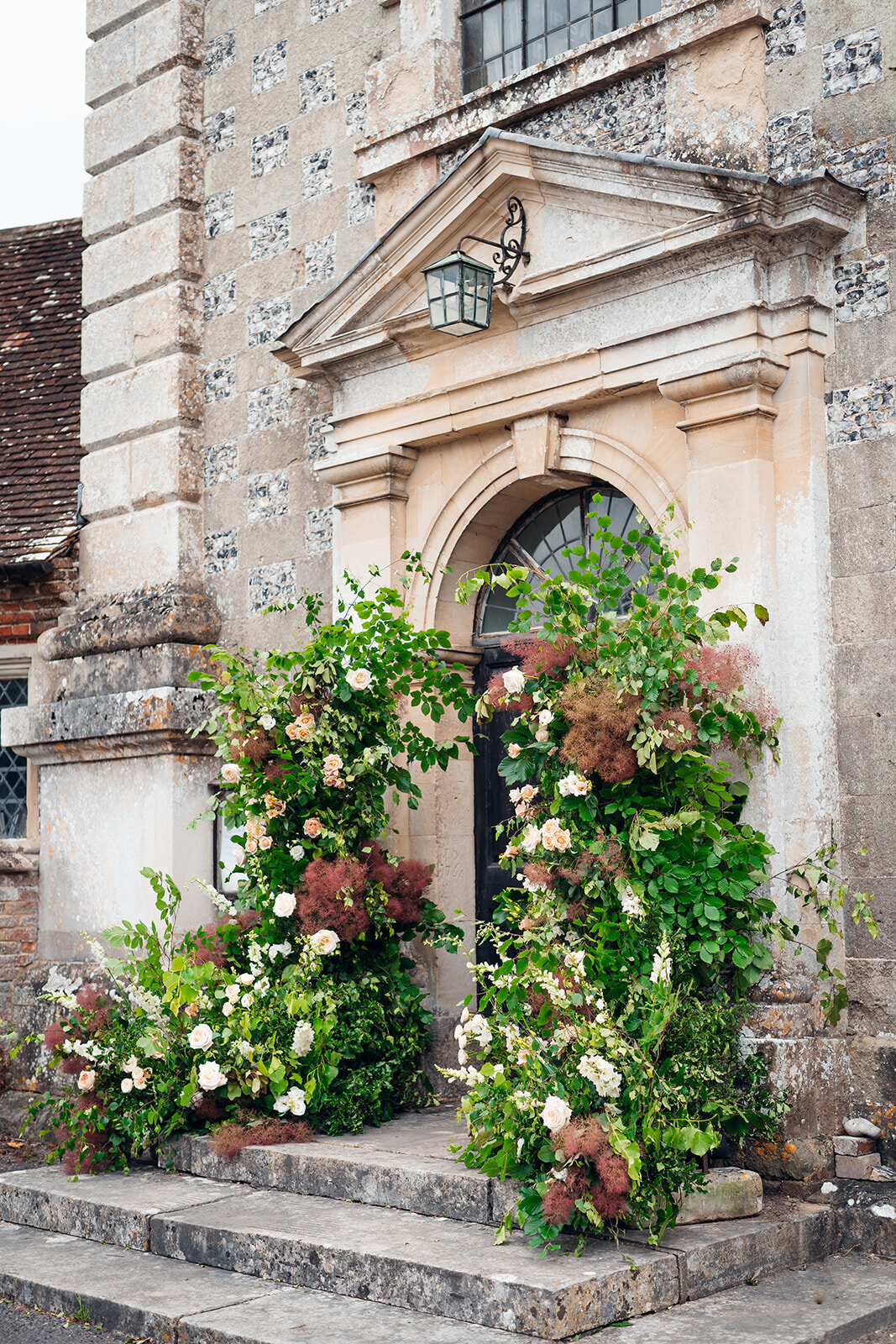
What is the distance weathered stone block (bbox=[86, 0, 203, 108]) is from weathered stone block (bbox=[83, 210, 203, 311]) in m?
0.92

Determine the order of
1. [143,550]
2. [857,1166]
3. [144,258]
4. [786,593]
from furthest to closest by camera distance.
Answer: [144,258]
[143,550]
[786,593]
[857,1166]

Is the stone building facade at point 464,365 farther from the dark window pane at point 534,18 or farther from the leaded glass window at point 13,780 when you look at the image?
the leaded glass window at point 13,780

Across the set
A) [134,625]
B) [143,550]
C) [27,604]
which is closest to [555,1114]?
[134,625]

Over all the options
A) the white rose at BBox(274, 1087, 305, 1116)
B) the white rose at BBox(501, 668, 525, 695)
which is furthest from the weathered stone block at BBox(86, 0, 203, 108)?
the white rose at BBox(274, 1087, 305, 1116)

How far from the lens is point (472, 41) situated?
281 inches

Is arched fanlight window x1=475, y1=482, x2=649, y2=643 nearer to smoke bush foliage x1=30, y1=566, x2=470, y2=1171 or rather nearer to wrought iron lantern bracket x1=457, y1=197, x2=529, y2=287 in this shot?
smoke bush foliage x1=30, y1=566, x2=470, y2=1171

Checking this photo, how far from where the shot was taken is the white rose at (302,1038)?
5773 millimetres

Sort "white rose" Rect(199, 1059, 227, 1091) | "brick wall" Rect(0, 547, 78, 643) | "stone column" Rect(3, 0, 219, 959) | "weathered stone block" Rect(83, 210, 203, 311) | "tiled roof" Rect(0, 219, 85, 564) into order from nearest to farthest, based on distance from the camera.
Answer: "white rose" Rect(199, 1059, 227, 1091), "stone column" Rect(3, 0, 219, 959), "weathered stone block" Rect(83, 210, 203, 311), "tiled roof" Rect(0, 219, 85, 564), "brick wall" Rect(0, 547, 78, 643)

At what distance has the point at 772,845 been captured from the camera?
5141mm

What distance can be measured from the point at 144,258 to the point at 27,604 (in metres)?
2.31

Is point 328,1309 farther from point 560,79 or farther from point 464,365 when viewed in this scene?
point 560,79

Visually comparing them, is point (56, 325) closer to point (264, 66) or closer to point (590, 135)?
point (264, 66)

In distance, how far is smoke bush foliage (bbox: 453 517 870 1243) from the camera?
448 centimetres

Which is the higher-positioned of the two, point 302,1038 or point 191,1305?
point 302,1038
